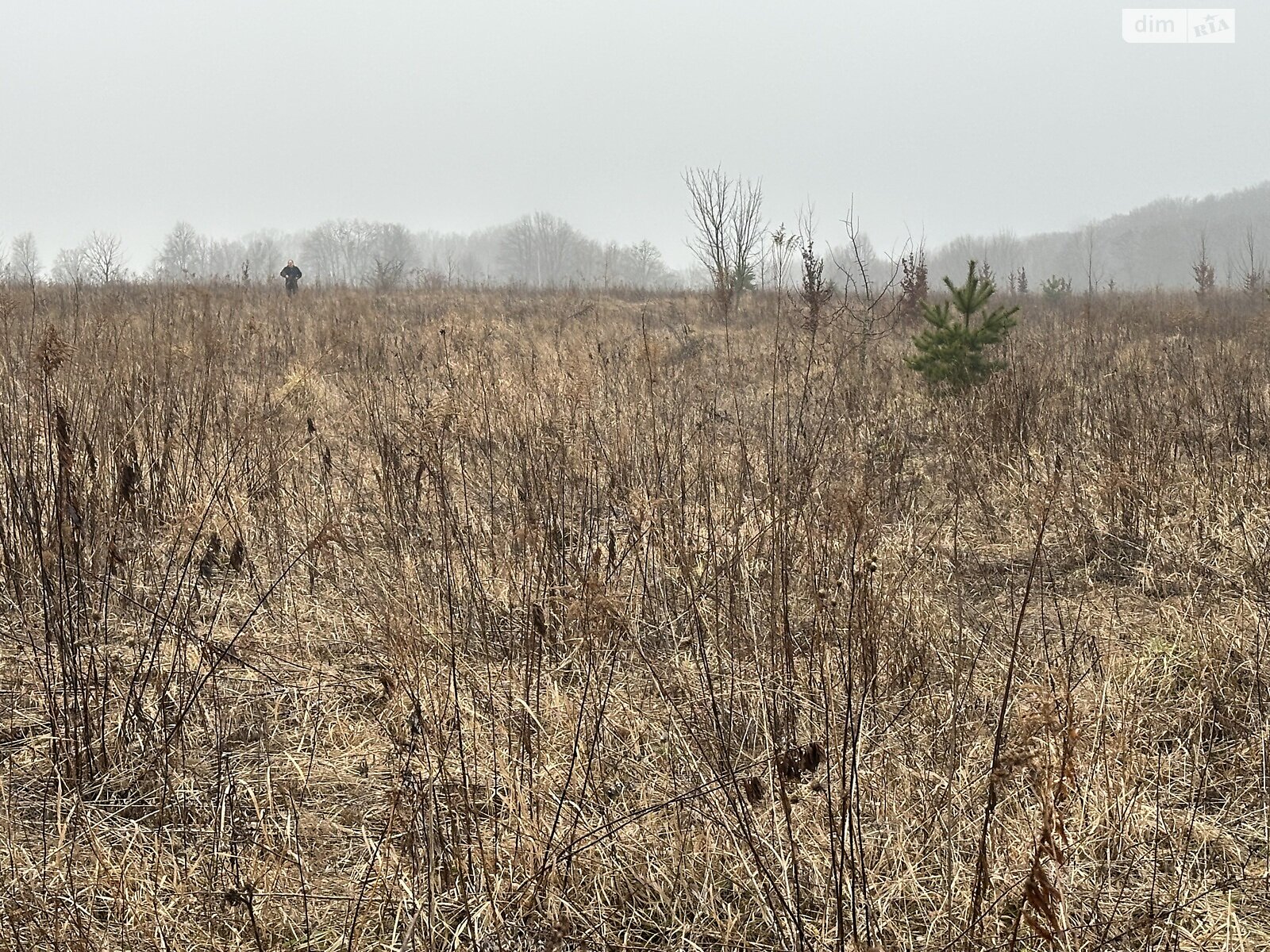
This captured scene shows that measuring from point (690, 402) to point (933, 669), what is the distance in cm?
521

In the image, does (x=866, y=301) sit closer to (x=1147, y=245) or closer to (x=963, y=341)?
(x=963, y=341)

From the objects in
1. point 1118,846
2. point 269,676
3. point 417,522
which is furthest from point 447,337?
point 1118,846

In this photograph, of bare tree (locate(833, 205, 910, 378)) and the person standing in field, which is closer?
bare tree (locate(833, 205, 910, 378))

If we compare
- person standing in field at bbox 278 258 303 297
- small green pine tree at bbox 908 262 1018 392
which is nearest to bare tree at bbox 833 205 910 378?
small green pine tree at bbox 908 262 1018 392

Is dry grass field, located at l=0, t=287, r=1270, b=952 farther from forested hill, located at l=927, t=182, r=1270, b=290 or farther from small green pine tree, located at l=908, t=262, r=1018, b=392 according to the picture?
forested hill, located at l=927, t=182, r=1270, b=290

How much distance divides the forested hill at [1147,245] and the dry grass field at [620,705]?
94888 mm

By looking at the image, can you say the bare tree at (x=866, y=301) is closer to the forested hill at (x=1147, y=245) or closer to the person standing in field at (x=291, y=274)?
the person standing in field at (x=291, y=274)

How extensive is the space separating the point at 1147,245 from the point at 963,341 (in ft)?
423

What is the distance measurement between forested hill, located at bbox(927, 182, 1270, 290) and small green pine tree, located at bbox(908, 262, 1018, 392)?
297 feet

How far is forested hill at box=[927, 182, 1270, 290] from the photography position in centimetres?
10575

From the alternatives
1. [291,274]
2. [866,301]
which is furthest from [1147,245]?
[866,301]

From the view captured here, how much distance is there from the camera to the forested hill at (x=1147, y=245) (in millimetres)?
105750

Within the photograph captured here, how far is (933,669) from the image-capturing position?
9.30 feet

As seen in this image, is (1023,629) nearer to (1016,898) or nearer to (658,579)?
(658,579)
